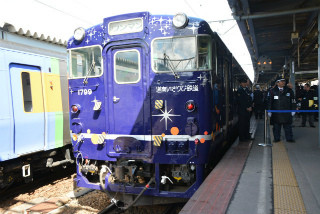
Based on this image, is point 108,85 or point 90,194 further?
point 90,194

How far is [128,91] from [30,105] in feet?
9.57

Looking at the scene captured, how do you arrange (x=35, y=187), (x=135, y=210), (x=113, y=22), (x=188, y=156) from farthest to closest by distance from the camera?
(x=35, y=187)
(x=135, y=210)
(x=113, y=22)
(x=188, y=156)

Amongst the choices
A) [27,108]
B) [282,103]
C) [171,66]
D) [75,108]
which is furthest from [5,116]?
[282,103]

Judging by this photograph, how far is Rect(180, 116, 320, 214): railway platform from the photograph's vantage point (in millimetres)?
3092

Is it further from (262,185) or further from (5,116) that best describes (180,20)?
(5,116)

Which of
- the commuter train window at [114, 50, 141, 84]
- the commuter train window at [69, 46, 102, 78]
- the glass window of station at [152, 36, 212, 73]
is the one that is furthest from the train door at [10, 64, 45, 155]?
the glass window of station at [152, 36, 212, 73]

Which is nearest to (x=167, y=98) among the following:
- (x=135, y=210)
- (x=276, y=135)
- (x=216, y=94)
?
(x=216, y=94)

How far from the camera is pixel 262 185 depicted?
12.5 feet

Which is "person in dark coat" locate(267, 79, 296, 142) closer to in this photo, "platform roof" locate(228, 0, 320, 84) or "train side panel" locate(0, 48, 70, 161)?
"platform roof" locate(228, 0, 320, 84)

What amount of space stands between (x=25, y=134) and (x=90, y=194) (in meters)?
1.92

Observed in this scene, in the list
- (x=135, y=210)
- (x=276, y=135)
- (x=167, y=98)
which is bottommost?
(x=135, y=210)

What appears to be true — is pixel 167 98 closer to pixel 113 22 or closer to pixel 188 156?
pixel 188 156

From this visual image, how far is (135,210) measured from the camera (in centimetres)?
532

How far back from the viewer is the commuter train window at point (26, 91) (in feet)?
20.0
